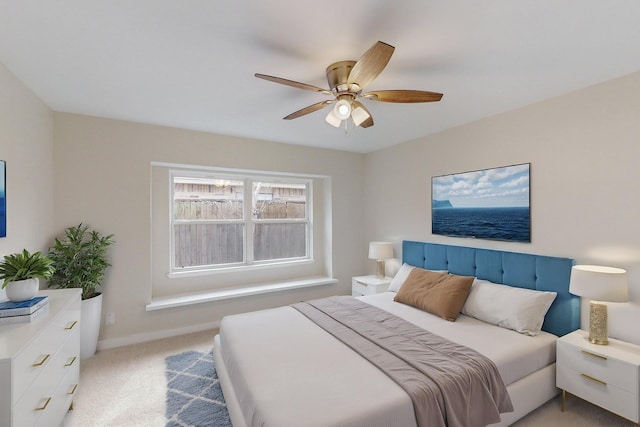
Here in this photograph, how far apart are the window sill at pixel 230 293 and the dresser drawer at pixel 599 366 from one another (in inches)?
110

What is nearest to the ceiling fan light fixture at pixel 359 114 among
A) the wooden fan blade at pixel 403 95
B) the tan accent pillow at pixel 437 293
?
the wooden fan blade at pixel 403 95

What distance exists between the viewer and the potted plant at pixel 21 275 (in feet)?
5.44

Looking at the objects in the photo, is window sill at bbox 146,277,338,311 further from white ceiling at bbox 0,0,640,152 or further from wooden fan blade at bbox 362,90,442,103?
wooden fan blade at bbox 362,90,442,103

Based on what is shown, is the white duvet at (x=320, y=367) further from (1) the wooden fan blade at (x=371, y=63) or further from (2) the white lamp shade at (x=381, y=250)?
(1) the wooden fan blade at (x=371, y=63)

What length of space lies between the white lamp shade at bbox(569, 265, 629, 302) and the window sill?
115 inches

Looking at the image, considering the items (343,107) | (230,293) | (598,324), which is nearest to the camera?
(343,107)

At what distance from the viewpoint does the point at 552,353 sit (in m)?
2.20

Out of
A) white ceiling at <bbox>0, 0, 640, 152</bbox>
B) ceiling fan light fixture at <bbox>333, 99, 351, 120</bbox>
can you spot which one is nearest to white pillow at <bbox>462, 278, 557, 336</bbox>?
white ceiling at <bbox>0, 0, 640, 152</bbox>

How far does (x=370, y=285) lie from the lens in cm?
379

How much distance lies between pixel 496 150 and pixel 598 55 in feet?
3.72

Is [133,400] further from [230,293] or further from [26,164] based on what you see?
[26,164]

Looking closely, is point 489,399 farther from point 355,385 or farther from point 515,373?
point 355,385

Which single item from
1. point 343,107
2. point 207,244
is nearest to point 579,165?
point 343,107

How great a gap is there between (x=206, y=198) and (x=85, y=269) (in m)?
1.59
